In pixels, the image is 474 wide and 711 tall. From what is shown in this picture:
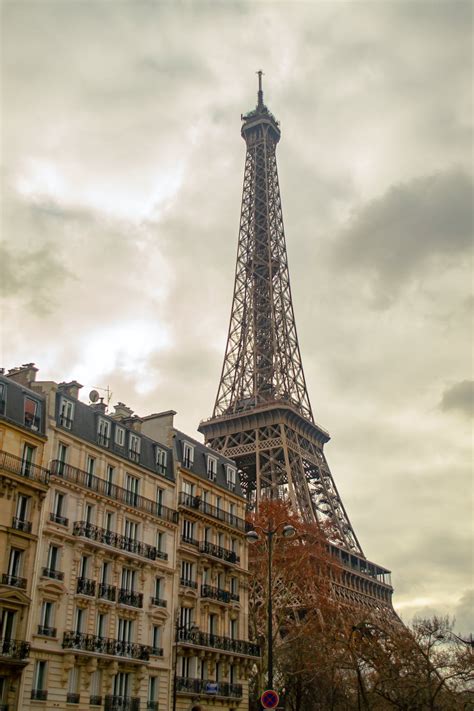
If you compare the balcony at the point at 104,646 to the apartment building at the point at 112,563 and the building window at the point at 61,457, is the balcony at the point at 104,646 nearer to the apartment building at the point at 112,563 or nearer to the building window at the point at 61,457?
the apartment building at the point at 112,563

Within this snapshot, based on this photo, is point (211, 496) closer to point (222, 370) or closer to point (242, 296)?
point (222, 370)

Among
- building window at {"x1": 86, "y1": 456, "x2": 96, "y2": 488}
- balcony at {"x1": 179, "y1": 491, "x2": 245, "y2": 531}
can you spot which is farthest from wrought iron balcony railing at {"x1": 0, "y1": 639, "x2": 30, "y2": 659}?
balcony at {"x1": 179, "y1": 491, "x2": 245, "y2": 531}

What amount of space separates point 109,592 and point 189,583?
6.84 metres

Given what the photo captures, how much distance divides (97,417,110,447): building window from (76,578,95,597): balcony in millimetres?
6963

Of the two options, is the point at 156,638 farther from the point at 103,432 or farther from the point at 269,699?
the point at 269,699

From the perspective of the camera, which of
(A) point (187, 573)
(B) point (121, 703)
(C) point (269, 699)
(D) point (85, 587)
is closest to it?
(C) point (269, 699)

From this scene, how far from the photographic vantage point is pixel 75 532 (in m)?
38.0

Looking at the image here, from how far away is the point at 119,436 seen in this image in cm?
4325

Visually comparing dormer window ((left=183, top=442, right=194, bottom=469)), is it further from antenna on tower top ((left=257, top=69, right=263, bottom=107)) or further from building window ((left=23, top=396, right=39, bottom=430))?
antenna on tower top ((left=257, top=69, right=263, bottom=107))

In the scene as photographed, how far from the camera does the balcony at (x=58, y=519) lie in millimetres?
37000

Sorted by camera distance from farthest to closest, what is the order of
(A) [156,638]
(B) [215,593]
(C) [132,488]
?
1. (B) [215,593]
2. (C) [132,488]
3. (A) [156,638]

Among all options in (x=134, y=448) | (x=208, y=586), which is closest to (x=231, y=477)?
(x=208, y=586)

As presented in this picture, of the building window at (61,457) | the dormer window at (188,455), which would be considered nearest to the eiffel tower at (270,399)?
the dormer window at (188,455)

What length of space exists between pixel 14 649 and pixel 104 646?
5656 mm
